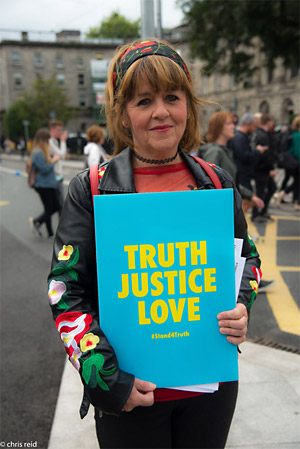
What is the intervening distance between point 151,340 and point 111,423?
33cm

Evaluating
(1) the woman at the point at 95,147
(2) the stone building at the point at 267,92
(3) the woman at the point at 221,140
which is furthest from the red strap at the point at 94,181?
(2) the stone building at the point at 267,92

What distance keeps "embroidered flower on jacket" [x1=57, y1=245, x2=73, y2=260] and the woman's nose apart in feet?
1.52

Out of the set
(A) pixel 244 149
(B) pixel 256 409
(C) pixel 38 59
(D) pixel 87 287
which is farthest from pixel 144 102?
(C) pixel 38 59

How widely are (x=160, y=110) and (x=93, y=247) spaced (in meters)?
0.45

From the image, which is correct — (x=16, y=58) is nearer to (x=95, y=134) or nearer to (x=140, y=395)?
(x=95, y=134)

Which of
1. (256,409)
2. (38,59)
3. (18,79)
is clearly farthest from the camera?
(18,79)

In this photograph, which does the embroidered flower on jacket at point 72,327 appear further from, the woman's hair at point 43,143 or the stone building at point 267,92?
the stone building at point 267,92

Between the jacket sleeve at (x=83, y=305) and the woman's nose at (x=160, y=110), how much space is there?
29 centimetres

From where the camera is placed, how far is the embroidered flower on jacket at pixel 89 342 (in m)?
1.11

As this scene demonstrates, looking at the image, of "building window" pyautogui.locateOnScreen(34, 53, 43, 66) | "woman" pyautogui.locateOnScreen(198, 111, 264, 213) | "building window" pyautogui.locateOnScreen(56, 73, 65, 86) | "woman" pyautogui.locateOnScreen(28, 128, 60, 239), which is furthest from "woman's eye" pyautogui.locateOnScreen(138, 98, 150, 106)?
"building window" pyautogui.locateOnScreen(56, 73, 65, 86)

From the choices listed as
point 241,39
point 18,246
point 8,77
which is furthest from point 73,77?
point 18,246

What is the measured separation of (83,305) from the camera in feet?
3.90

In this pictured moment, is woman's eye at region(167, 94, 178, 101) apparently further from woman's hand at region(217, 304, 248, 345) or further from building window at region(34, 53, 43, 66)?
building window at region(34, 53, 43, 66)

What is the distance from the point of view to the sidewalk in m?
2.31
